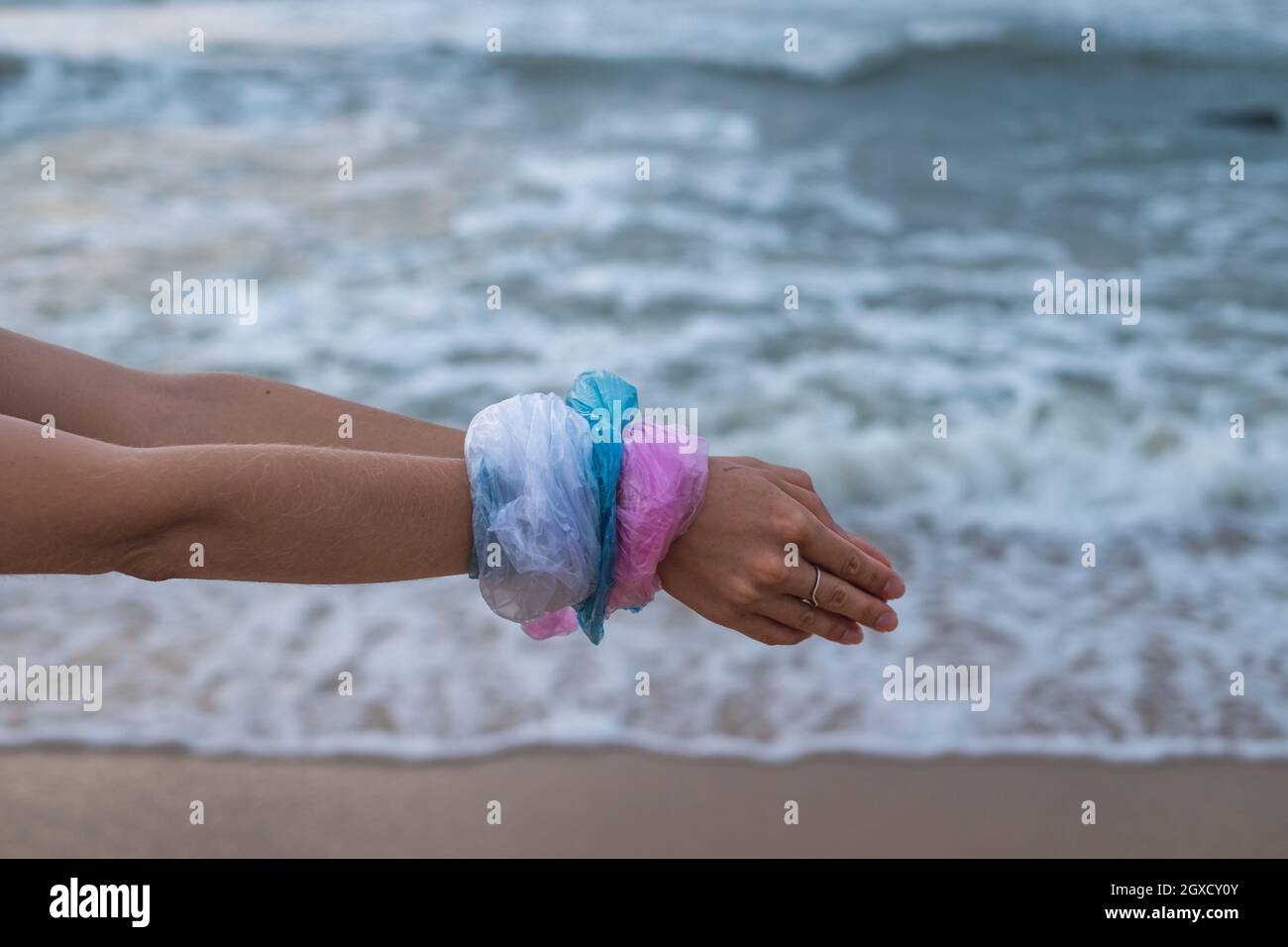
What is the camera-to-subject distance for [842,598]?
184 centimetres

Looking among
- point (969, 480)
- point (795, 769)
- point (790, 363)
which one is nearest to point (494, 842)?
point (795, 769)

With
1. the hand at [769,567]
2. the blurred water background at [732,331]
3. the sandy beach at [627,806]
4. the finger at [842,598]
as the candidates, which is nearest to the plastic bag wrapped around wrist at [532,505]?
the hand at [769,567]

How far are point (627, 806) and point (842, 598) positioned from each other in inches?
37.7

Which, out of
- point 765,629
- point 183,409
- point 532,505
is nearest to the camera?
point 532,505

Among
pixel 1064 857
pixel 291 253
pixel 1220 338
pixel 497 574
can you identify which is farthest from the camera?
pixel 291 253

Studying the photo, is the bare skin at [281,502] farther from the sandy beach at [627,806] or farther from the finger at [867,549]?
the sandy beach at [627,806]

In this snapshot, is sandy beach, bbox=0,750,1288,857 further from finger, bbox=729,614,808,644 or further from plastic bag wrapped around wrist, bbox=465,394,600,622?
plastic bag wrapped around wrist, bbox=465,394,600,622

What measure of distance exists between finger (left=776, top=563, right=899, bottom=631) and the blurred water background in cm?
102

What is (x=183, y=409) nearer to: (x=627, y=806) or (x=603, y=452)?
(x=603, y=452)

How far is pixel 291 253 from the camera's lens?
20.3ft

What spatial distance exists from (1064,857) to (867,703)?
58 centimetres

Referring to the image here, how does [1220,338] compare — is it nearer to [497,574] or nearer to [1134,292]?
[1134,292]

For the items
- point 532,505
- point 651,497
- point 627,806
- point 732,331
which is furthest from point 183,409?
point 732,331

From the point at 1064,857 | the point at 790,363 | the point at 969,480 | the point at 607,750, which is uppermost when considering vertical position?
the point at 790,363
